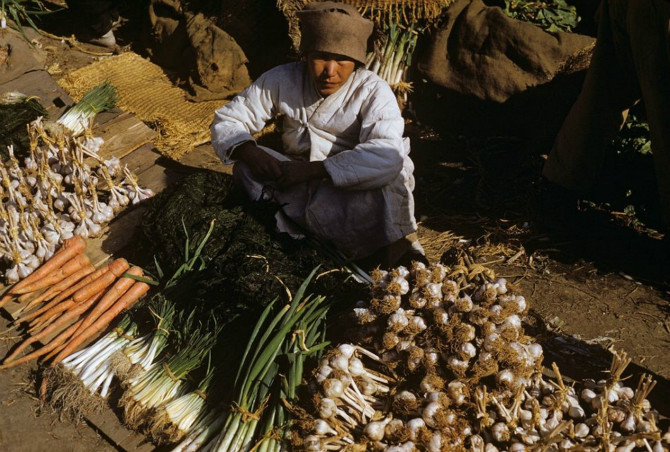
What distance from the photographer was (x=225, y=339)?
3113 mm

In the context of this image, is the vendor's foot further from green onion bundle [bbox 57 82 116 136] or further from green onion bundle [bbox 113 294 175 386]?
green onion bundle [bbox 57 82 116 136]

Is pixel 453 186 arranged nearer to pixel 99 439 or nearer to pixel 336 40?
pixel 336 40

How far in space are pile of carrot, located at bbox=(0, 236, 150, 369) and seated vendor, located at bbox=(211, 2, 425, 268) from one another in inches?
40.8

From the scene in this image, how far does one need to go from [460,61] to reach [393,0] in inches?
32.6

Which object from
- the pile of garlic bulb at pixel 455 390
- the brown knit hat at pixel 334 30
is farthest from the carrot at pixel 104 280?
the brown knit hat at pixel 334 30

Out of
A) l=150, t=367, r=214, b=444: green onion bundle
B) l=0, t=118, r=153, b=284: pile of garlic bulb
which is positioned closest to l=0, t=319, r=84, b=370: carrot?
l=0, t=118, r=153, b=284: pile of garlic bulb

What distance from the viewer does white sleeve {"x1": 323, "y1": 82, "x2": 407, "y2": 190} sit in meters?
3.42

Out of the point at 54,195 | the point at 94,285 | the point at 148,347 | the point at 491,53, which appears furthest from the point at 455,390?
the point at 491,53

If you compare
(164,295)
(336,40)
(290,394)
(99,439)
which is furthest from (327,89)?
(99,439)

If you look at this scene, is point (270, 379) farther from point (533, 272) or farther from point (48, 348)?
point (533, 272)

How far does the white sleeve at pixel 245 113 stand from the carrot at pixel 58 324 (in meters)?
1.29

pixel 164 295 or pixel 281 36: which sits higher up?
pixel 281 36

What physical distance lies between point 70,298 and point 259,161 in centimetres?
156

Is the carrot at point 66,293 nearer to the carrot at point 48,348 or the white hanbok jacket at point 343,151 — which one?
the carrot at point 48,348
